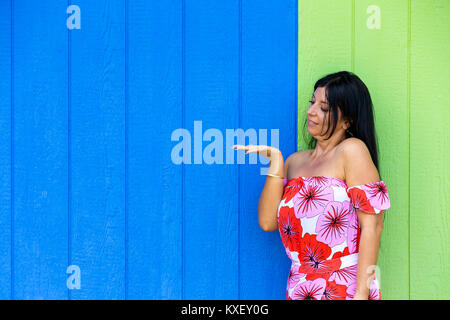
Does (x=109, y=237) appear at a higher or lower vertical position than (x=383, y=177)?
lower

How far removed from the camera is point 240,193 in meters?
1.30

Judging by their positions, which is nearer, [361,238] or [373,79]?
[361,238]

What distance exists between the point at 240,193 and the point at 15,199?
2.38ft

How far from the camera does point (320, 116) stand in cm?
111

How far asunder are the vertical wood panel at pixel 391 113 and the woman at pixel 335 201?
0.67 feet

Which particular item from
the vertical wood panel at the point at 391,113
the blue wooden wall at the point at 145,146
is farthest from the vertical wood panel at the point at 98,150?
the vertical wood panel at the point at 391,113

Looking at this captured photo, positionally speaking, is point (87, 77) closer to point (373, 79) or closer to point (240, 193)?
point (240, 193)

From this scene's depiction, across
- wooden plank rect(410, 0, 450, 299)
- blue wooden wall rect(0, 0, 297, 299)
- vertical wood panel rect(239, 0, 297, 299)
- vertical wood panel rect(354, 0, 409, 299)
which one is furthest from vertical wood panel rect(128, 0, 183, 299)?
wooden plank rect(410, 0, 450, 299)

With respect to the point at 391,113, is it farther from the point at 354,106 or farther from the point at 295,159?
the point at 295,159

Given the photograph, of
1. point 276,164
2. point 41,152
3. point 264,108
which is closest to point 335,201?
point 276,164

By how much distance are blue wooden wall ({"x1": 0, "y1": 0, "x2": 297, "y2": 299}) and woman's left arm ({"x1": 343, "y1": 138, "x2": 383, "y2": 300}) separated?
10.9 inches

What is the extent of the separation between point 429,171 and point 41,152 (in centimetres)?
124

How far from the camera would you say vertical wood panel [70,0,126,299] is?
1293mm
